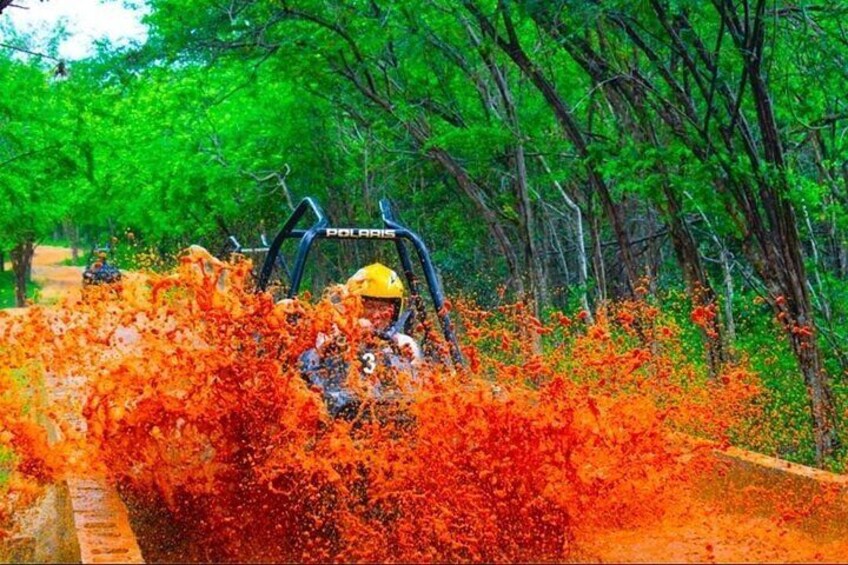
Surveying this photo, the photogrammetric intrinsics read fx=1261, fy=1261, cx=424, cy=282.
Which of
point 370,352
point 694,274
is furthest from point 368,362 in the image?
point 694,274

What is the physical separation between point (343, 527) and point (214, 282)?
1.85m

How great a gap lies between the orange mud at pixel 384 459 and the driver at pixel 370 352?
0.07m

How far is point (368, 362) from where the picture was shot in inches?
336

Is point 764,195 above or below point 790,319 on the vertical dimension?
above

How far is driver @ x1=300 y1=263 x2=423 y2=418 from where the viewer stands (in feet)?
27.0

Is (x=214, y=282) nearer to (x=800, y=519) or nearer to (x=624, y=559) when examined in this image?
(x=624, y=559)

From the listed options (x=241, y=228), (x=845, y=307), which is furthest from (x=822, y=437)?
(x=241, y=228)

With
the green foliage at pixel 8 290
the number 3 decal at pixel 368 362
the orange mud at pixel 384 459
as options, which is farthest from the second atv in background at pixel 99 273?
the green foliage at pixel 8 290

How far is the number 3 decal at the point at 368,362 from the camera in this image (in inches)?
334

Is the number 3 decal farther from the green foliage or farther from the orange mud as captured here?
the green foliage

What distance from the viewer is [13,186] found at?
20547 millimetres

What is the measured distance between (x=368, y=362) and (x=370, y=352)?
5.0 inches

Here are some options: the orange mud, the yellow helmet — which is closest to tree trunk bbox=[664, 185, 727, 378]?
the yellow helmet

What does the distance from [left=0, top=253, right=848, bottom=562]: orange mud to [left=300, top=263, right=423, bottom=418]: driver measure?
0.07 meters
